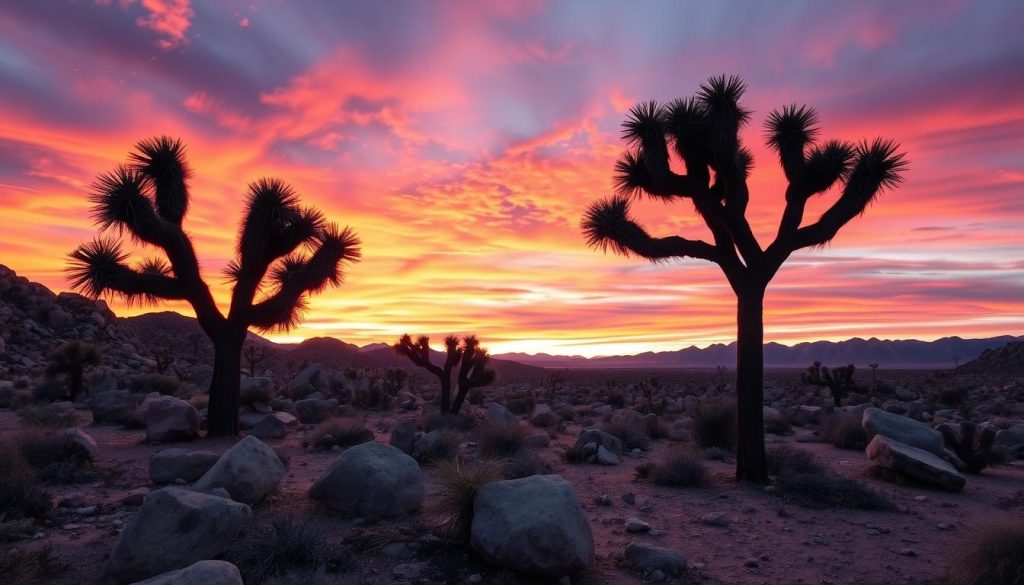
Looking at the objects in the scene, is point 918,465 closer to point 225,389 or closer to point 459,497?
point 459,497

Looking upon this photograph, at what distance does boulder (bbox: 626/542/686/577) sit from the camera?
22.7 ft

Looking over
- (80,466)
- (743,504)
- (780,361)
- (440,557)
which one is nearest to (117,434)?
(80,466)

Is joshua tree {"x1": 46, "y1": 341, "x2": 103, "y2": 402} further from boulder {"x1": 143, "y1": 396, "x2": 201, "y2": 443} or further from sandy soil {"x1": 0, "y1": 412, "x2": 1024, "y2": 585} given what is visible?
sandy soil {"x1": 0, "y1": 412, "x2": 1024, "y2": 585}

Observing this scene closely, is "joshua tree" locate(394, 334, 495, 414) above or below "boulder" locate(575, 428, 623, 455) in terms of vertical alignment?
above

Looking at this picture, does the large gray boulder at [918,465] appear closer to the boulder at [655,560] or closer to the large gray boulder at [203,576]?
the boulder at [655,560]

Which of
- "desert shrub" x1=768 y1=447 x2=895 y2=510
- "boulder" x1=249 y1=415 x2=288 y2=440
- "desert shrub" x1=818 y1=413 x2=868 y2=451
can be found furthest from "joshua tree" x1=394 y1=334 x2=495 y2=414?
"desert shrub" x1=768 y1=447 x2=895 y2=510

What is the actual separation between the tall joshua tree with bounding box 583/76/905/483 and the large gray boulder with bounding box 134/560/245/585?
865 cm

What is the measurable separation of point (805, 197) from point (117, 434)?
16533 millimetres

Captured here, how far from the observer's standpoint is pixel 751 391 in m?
11.3

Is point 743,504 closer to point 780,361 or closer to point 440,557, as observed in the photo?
point 440,557

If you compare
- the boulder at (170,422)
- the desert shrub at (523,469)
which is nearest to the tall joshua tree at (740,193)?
the desert shrub at (523,469)

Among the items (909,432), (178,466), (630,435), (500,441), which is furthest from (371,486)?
(909,432)

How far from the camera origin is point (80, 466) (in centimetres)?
1086

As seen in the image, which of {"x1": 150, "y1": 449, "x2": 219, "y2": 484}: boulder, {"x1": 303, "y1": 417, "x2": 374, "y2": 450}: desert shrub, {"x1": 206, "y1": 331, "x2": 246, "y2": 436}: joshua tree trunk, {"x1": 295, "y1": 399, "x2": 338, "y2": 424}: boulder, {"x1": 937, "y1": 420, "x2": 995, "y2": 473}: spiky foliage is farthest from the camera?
{"x1": 295, "y1": 399, "x2": 338, "y2": 424}: boulder
